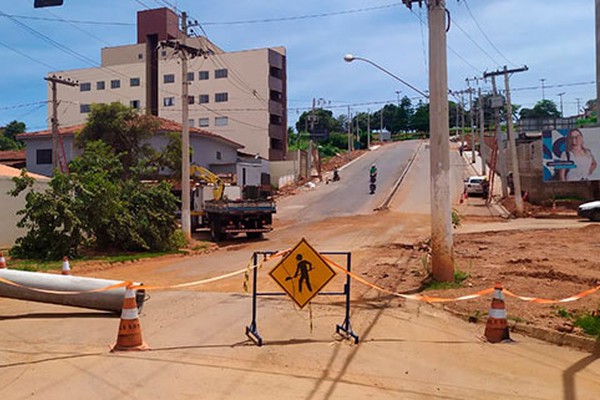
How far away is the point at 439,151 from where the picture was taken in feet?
36.6

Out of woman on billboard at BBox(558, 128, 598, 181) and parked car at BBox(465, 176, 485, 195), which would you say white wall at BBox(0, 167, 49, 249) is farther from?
parked car at BBox(465, 176, 485, 195)

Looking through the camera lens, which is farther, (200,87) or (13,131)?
(13,131)

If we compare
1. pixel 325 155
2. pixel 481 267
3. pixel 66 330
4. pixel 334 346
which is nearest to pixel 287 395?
pixel 334 346

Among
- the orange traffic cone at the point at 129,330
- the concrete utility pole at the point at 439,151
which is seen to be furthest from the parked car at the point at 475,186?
the orange traffic cone at the point at 129,330

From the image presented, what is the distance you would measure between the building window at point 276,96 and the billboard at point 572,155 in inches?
1556

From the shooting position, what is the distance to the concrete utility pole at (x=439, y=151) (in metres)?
11.1

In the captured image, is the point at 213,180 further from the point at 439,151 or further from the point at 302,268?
the point at 302,268

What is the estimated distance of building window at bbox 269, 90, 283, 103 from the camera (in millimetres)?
69562

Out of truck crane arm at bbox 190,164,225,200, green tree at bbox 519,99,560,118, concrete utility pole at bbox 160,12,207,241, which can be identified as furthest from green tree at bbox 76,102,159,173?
green tree at bbox 519,99,560,118

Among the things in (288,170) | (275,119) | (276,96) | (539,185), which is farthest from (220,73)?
(539,185)

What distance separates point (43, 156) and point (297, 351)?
47.8m

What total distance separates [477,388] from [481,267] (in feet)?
26.8

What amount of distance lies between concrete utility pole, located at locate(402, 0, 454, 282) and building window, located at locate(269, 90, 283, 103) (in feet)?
193

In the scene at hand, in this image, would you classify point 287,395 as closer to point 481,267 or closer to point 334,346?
point 334,346
